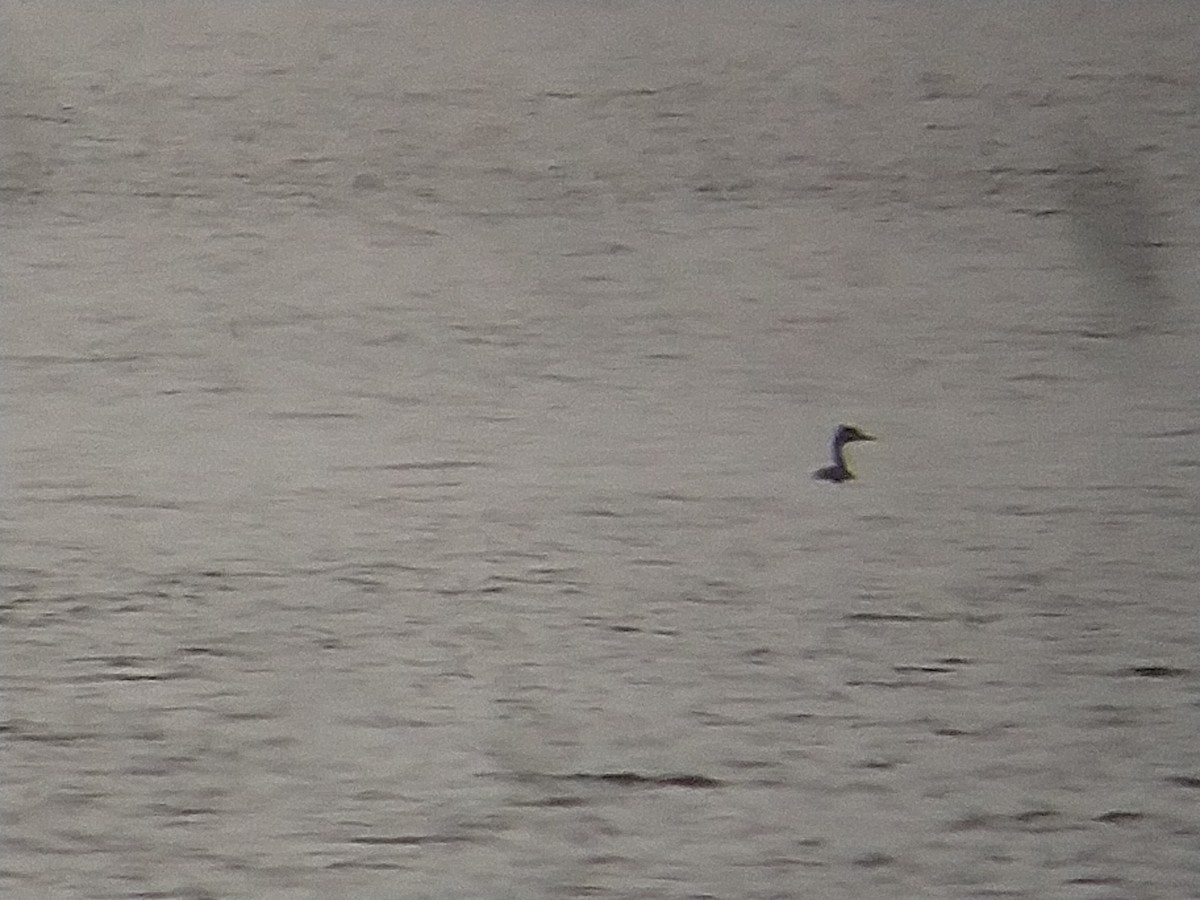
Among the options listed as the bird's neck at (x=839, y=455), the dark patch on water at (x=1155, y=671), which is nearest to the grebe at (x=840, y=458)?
the bird's neck at (x=839, y=455)

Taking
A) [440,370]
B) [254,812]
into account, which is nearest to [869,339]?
[440,370]

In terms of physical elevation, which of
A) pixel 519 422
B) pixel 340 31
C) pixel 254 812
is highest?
pixel 340 31

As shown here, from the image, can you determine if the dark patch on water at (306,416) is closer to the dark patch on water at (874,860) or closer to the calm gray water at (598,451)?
the calm gray water at (598,451)

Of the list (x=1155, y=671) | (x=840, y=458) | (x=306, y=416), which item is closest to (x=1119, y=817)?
(x=1155, y=671)

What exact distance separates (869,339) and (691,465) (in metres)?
0.08

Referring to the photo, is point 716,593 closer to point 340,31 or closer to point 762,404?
point 762,404

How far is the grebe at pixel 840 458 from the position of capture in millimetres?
526

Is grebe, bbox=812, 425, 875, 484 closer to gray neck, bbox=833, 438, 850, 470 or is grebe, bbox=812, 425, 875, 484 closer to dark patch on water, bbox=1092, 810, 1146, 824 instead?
gray neck, bbox=833, 438, 850, 470

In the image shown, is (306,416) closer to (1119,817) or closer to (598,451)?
(598,451)

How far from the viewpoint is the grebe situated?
0.53m

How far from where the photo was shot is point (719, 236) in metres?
0.56

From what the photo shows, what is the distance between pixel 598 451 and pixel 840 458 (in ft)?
0.29

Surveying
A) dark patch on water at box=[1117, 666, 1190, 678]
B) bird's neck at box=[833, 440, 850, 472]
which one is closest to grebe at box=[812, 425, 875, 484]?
bird's neck at box=[833, 440, 850, 472]

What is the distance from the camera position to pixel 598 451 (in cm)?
53
